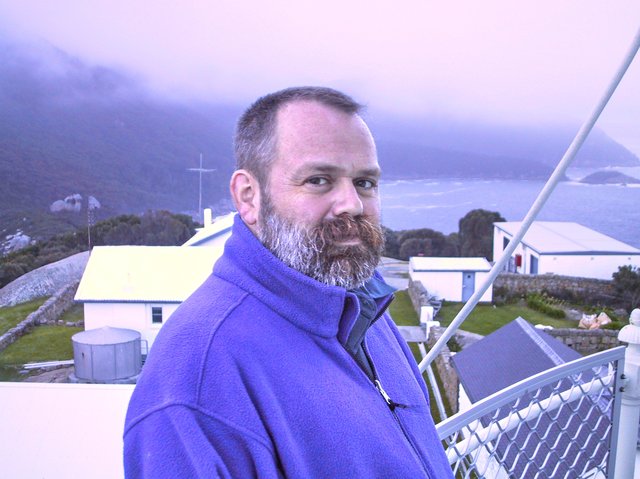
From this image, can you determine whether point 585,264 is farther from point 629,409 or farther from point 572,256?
point 629,409

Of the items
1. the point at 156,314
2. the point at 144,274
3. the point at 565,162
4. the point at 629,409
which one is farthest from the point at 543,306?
the point at 565,162

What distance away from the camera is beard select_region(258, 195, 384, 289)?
80cm

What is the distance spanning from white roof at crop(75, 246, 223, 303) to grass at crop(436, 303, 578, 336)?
4.87 metres

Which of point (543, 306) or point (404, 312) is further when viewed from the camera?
point (543, 306)

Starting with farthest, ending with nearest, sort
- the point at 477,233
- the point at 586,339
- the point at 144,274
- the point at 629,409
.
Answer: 1. the point at 477,233
2. the point at 586,339
3. the point at 144,274
4. the point at 629,409

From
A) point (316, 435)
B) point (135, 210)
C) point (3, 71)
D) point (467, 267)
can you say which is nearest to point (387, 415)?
point (316, 435)

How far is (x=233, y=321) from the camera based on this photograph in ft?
2.28

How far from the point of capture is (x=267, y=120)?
825mm

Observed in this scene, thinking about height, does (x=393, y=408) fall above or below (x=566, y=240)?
above

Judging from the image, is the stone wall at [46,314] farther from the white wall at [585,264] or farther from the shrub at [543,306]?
the white wall at [585,264]

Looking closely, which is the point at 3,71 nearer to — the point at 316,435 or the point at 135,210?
the point at 135,210

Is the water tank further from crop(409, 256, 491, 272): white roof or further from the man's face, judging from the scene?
the man's face

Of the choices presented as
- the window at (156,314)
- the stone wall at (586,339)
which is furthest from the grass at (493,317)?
the window at (156,314)

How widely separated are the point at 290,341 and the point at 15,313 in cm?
1470
